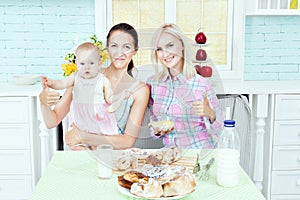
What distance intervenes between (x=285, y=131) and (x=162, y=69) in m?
1.33

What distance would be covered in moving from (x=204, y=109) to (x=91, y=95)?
455mm

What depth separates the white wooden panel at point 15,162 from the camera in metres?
2.63

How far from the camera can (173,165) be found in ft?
5.32

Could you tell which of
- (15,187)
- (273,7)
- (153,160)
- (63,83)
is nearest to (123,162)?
(153,160)

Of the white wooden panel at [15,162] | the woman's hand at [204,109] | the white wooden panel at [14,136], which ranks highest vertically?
the woman's hand at [204,109]

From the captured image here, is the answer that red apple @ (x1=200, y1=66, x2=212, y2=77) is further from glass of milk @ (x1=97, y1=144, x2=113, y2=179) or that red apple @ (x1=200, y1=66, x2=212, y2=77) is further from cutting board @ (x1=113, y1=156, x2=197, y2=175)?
glass of milk @ (x1=97, y1=144, x2=113, y2=179)

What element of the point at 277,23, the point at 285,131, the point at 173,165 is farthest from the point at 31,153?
the point at 277,23

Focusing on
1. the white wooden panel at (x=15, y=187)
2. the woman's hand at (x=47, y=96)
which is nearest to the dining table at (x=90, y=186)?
the woman's hand at (x=47, y=96)

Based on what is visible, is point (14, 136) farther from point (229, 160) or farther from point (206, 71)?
point (229, 160)

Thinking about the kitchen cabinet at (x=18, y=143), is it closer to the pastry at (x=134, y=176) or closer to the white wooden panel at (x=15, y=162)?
the white wooden panel at (x=15, y=162)

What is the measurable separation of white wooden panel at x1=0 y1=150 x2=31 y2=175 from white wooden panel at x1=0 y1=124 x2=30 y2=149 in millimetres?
38

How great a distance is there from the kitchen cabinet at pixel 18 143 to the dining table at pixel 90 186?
96 centimetres

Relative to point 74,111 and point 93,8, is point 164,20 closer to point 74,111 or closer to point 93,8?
point 93,8

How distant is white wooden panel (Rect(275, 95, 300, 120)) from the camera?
2629mm
